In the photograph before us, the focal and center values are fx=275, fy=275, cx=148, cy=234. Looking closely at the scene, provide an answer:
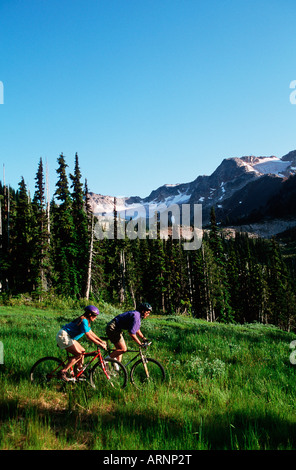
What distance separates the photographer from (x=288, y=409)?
5.17 metres

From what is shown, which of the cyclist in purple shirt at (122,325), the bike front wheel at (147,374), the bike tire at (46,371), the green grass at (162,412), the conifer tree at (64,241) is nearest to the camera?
the green grass at (162,412)

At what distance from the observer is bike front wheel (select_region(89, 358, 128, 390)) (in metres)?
6.11

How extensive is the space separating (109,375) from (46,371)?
1.49 m

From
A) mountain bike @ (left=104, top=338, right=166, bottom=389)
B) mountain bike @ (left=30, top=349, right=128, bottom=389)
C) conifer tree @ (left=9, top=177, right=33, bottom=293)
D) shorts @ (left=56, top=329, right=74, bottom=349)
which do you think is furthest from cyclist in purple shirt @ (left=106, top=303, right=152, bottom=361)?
conifer tree @ (left=9, top=177, right=33, bottom=293)

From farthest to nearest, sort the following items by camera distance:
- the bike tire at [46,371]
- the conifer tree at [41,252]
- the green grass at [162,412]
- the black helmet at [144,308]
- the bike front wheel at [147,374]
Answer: the conifer tree at [41,252] < the black helmet at [144,308] < the bike front wheel at [147,374] < the bike tire at [46,371] < the green grass at [162,412]

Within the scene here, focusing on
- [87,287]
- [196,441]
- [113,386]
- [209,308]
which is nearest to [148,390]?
[113,386]

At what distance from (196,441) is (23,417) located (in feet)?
9.58

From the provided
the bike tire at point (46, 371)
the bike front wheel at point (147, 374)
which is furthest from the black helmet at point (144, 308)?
the bike tire at point (46, 371)

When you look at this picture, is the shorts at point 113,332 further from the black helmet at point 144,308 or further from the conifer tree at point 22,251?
the conifer tree at point 22,251

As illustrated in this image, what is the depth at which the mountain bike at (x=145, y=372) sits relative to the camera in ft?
20.8

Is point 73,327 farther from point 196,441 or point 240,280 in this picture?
point 240,280

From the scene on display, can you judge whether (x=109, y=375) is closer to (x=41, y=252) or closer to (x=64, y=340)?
(x=64, y=340)

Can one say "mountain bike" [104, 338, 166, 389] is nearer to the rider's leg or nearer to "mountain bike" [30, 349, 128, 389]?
the rider's leg
